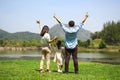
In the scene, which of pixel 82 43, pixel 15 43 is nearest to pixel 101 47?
pixel 82 43

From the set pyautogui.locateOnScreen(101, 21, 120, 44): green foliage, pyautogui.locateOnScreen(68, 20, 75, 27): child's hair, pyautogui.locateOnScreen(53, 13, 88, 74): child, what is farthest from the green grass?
pyautogui.locateOnScreen(101, 21, 120, 44): green foliage

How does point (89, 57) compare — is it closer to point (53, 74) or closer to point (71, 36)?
point (71, 36)

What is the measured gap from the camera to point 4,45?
551ft

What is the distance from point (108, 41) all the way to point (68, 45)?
156 meters

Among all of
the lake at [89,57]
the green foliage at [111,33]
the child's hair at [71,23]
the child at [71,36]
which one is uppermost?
the green foliage at [111,33]

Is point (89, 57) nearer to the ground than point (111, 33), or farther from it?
nearer to the ground

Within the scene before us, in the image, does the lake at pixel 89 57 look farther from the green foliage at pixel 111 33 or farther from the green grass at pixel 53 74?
the green foliage at pixel 111 33

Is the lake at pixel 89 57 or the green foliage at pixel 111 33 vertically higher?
the green foliage at pixel 111 33

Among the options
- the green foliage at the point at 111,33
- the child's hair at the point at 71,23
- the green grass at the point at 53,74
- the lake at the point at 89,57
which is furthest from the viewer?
the green foliage at the point at 111,33

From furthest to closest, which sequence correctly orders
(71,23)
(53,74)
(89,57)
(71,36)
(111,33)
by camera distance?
(111,33) → (89,57) → (71,36) → (71,23) → (53,74)

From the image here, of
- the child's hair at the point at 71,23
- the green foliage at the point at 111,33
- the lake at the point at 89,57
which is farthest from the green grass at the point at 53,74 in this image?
the green foliage at the point at 111,33

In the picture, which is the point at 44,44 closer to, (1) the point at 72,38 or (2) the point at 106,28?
(1) the point at 72,38

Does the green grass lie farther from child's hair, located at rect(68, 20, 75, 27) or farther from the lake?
the lake

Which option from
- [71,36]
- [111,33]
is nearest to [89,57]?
[71,36]
